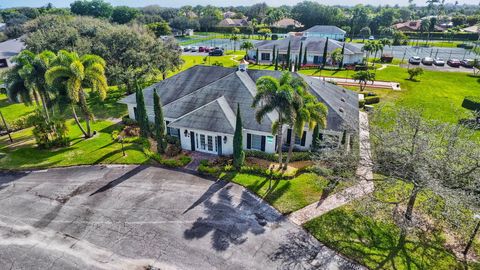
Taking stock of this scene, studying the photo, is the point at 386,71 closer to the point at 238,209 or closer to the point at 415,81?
the point at 415,81

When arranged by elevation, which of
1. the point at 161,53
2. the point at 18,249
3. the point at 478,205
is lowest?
the point at 18,249

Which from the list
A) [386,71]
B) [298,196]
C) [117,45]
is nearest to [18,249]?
[298,196]

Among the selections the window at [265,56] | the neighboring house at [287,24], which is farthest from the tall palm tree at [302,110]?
the neighboring house at [287,24]

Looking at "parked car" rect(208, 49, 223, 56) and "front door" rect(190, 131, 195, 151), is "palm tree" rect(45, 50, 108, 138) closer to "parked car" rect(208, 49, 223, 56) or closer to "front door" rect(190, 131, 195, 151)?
"front door" rect(190, 131, 195, 151)

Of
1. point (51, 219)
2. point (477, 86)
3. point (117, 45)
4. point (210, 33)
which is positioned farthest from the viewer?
point (210, 33)

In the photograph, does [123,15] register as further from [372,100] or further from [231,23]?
[372,100]

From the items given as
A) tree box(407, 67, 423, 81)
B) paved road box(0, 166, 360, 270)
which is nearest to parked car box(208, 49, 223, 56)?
tree box(407, 67, 423, 81)
